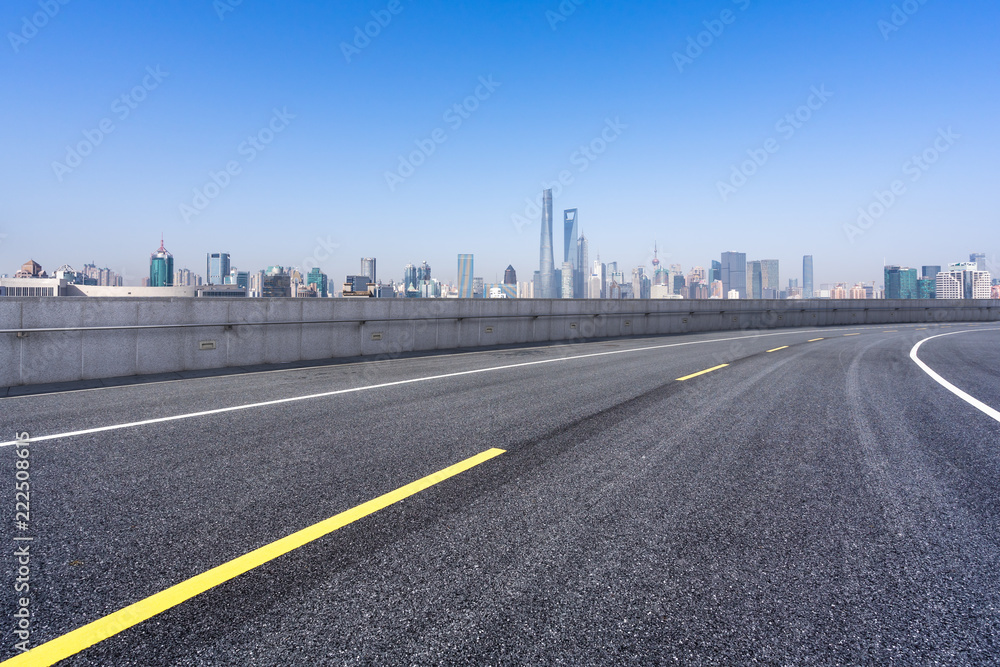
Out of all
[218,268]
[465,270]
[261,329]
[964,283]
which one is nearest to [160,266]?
[218,268]

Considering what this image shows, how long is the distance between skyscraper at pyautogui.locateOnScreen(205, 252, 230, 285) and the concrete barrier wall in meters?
189

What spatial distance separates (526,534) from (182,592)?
173cm

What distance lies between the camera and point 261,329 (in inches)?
465

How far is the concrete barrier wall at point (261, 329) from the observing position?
9.01 meters

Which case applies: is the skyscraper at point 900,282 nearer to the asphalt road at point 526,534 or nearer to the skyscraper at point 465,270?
the skyscraper at point 465,270

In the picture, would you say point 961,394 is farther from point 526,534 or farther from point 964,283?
point 964,283

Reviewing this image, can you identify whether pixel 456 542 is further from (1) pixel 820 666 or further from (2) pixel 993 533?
(2) pixel 993 533

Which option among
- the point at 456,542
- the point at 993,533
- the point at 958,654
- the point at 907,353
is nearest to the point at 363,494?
the point at 456,542

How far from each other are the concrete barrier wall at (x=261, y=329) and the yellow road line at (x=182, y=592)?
29.0ft

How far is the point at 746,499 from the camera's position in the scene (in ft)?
12.0

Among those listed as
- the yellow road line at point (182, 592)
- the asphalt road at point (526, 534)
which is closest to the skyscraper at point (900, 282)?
the asphalt road at point (526, 534)

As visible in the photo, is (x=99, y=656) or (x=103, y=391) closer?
(x=99, y=656)

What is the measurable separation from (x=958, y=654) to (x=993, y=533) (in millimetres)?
1642

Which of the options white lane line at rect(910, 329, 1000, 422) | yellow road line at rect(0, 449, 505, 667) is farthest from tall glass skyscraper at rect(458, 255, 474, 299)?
yellow road line at rect(0, 449, 505, 667)
